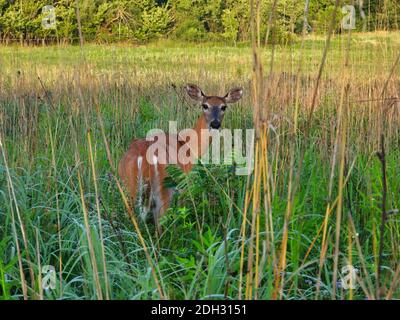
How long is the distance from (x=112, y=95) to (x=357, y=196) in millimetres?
3388

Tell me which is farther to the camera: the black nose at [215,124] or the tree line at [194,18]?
the black nose at [215,124]

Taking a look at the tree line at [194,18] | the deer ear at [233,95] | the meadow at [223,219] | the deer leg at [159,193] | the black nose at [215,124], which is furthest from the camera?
the deer ear at [233,95]

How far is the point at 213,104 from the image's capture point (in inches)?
189

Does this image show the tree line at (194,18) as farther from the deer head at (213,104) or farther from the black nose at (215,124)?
the black nose at (215,124)

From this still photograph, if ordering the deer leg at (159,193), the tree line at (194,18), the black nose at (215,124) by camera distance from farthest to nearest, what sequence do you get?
the black nose at (215,124) < the deer leg at (159,193) < the tree line at (194,18)

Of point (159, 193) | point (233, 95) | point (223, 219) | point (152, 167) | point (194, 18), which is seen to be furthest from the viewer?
point (194, 18)

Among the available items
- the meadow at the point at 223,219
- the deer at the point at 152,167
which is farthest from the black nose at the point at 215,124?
the meadow at the point at 223,219

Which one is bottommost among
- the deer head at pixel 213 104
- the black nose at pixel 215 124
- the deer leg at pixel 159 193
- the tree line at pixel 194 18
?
the deer leg at pixel 159 193

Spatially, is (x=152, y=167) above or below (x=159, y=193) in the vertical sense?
above

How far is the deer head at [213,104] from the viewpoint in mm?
4656

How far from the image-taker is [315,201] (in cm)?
301

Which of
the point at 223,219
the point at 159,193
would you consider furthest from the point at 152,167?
the point at 223,219

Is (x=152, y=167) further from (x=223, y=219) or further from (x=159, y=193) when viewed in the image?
(x=223, y=219)

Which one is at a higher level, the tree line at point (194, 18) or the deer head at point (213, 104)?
the tree line at point (194, 18)
